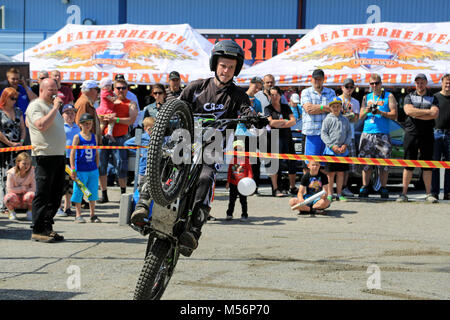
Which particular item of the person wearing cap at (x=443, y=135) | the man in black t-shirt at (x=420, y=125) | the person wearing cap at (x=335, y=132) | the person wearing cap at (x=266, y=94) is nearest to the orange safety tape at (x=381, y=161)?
the person wearing cap at (x=335, y=132)

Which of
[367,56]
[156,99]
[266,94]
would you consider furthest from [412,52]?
[156,99]

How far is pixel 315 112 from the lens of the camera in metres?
13.2

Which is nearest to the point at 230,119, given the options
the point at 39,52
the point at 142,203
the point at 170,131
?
the point at 170,131

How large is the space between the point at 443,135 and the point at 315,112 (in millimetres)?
2386

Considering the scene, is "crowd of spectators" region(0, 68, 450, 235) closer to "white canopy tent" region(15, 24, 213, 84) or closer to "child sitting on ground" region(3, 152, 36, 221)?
"child sitting on ground" region(3, 152, 36, 221)

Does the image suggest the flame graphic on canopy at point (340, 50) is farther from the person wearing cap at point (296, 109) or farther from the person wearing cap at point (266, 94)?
the person wearing cap at point (266, 94)

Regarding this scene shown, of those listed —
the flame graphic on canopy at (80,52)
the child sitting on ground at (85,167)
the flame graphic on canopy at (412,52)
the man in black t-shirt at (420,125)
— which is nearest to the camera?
the child sitting on ground at (85,167)

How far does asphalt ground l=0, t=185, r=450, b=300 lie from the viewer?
6461 millimetres

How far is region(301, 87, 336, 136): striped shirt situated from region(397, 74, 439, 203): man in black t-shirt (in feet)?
4.60

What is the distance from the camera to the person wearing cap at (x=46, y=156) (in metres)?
9.08

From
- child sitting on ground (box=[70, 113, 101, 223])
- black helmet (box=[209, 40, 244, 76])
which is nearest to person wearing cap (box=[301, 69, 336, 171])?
child sitting on ground (box=[70, 113, 101, 223])

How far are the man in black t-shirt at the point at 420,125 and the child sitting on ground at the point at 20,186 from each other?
6.41 meters

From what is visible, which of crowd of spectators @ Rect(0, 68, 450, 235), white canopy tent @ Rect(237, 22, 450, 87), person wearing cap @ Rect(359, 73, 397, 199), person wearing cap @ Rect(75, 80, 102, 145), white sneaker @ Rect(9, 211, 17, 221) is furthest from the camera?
white canopy tent @ Rect(237, 22, 450, 87)

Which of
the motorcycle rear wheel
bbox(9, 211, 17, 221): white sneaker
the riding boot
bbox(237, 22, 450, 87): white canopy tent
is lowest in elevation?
bbox(9, 211, 17, 221): white sneaker
